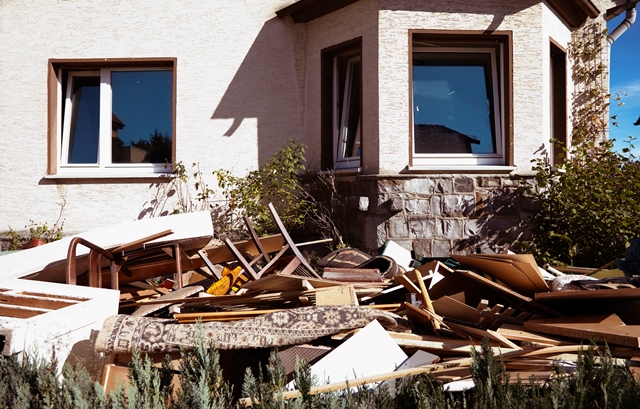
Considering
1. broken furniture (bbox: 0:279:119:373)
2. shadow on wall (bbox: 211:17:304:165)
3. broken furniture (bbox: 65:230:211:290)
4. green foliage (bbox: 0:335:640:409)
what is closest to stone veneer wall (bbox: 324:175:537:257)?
shadow on wall (bbox: 211:17:304:165)

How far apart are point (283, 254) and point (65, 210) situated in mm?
4421

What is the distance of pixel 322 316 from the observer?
11.1ft

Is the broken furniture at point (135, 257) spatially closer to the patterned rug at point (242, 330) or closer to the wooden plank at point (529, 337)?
the patterned rug at point (242, 330)

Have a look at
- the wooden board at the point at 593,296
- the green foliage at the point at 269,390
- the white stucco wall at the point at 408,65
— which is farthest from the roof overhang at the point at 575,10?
the green foliage at the point at 269,390

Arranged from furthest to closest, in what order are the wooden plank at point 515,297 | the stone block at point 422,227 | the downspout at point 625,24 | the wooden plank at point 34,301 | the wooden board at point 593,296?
1. the downspout at point 625,24
2. the stone block at point 422,227
3. the wooden plank at point 515,297
4. the wooden plank at point 34,301
5. the wooden board at point 593,296

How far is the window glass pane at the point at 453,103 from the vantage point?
7.74m

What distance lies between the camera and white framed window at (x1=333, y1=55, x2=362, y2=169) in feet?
27.4

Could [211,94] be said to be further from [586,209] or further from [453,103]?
[586,209]

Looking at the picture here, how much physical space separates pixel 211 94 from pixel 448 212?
3657 millimetres

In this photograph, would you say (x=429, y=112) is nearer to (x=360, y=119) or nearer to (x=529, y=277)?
(x=360, y=119)

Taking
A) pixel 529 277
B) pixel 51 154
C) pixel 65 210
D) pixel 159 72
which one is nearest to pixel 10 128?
pixel 51 154

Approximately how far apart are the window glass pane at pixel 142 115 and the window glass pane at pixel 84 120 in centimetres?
29

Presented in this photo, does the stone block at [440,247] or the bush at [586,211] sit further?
the stone block at [440,247]

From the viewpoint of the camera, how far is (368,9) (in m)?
7.59
